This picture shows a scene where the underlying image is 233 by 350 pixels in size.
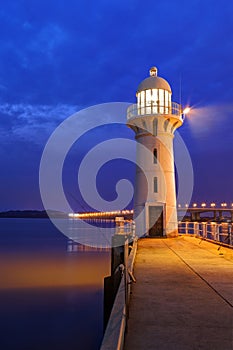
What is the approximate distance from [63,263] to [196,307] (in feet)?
92.7

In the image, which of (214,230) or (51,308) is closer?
(51,308)

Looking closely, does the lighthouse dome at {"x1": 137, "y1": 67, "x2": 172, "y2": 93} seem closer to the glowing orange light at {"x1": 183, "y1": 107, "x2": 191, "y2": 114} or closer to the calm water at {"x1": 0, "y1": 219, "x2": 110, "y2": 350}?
the glowing orange light at {"x1": 183, "y1": 107, "x2": 191, "y2": 114}

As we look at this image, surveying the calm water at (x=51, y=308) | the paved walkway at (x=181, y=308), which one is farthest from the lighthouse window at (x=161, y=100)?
the paved walkway at (x=181, y=308)

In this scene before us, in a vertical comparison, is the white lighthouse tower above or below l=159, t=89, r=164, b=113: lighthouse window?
below

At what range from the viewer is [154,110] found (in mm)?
22172

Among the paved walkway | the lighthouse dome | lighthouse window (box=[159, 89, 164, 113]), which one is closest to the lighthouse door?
lighthouse window (box=[159, 89, 164, 113])

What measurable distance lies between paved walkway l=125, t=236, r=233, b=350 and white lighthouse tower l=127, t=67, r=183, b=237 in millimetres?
11921

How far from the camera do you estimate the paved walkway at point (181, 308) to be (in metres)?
4.39

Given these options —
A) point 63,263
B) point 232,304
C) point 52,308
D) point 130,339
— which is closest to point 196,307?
point 232,304

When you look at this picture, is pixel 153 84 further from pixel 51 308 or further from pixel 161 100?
pixel 51 308

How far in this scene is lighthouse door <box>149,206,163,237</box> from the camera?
72.1ft

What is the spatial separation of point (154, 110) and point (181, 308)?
1764cm

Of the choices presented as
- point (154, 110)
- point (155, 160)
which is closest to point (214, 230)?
point (155, 160)

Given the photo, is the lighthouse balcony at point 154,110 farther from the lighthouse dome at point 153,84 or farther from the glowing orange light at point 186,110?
the lighthouse dome at point 153,84
